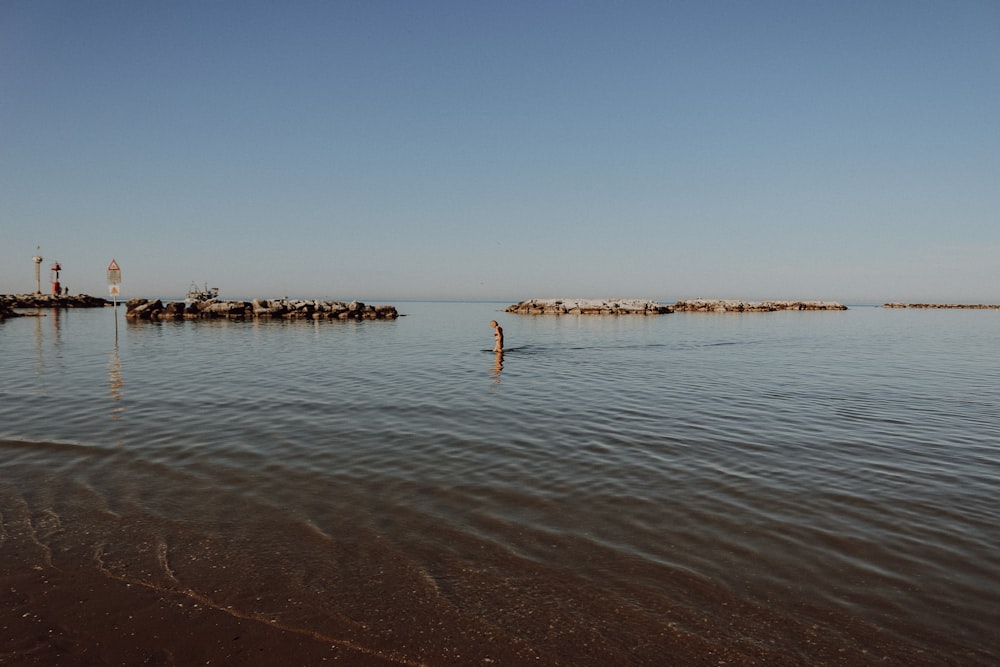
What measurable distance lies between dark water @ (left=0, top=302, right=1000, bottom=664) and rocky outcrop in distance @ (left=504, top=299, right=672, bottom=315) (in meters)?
76.0

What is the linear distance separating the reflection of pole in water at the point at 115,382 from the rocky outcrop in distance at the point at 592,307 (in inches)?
3008

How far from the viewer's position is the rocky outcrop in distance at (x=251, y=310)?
64.3 m

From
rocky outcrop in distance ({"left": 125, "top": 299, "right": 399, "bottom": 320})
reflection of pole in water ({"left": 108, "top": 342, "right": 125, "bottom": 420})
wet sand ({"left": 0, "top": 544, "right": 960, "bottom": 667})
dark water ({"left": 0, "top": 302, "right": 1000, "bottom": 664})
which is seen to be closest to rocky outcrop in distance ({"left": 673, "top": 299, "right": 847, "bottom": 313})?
rocky outcrop in distance ({"left": 125, "top": 299, "right": 399, "bottom": 320})

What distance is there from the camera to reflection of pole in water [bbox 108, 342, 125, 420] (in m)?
13.4

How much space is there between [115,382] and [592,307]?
82.4 m

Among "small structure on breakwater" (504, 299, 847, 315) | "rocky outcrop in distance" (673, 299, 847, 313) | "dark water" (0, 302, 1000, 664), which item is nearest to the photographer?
"dark water" (0, 302, 1000, 664)

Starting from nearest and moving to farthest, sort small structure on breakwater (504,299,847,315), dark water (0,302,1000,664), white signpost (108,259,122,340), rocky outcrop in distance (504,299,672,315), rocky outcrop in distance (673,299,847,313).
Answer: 1. dark water (0,302,1000,664)
2. white signpost (108,259,122,340)
3. rocky outcrop in distance (504,299,672,315)
4. small structure on breakwater (504,299,847,315)
5. rocky outcrop in distance (673,299,847,313)

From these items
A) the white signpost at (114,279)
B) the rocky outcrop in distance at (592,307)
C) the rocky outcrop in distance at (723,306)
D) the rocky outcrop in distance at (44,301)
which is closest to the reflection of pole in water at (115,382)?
the white signpost at (114,279)

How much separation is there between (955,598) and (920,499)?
324cm

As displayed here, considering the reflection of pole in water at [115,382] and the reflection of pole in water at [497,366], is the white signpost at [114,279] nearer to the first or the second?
the reflection of pole in water at [115,382]

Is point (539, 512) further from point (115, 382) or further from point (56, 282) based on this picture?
point (56, 282)

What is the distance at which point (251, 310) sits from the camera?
70.6m

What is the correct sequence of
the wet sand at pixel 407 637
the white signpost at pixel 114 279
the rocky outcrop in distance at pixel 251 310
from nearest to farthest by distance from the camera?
the wet sand at pixel 407 637 → the white signpost at pixel 114 279 → the rocky outcrop in distance at pixel 251 310

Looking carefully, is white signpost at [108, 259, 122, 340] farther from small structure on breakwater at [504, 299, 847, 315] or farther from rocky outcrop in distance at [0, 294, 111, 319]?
rocky outcrop in distance at [0, 294, 111, 319]
